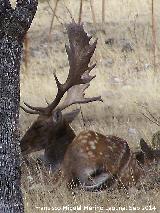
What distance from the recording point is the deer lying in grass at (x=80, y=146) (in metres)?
7.18

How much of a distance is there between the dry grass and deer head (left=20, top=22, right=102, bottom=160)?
45 cm

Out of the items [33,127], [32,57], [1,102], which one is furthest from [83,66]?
[32,57]

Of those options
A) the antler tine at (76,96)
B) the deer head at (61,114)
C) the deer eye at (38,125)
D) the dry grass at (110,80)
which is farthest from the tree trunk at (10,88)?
the antler tine at (76,96)

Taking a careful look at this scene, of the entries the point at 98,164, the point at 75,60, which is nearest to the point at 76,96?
the point at 75,60

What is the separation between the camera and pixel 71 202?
6715 mm

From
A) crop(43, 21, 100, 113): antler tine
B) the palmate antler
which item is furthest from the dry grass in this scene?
crop(43, 21, 100, 113): antler tine

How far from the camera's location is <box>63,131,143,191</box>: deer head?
23.5 feet

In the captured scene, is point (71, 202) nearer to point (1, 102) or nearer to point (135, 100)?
point (1, 102)

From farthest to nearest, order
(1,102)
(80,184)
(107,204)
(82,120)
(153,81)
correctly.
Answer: (153,81) → (82,120) → (80,184) → (107,204) → (1,102)

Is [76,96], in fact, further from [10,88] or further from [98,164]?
[10,88]

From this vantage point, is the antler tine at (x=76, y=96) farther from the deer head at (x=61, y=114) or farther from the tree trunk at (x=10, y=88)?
the tree trunk at (x=10, y=88)

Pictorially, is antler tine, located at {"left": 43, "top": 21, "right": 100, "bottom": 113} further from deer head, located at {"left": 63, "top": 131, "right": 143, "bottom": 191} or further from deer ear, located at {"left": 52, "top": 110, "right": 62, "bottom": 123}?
deer head, located at {"left": 63, "top": 131, "right": 143, "bottom": 191}

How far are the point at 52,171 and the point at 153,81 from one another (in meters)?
7.01

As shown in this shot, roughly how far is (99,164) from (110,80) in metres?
7.52
